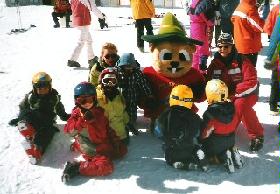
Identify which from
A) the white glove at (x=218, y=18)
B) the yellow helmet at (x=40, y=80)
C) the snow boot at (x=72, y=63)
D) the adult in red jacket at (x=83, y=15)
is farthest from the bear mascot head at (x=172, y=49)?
the snow boot at (x=72, y=63)

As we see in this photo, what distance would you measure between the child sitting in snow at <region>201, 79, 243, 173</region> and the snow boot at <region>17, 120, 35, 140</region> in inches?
75.1

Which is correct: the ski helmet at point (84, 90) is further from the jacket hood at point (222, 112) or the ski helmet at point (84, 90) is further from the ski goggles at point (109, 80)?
the jacket hood at point (222, 112)

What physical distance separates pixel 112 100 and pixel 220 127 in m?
1.23

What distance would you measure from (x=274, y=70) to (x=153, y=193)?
2.52 m

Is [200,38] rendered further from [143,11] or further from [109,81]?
[109,81]

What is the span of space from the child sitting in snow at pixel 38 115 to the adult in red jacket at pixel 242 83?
2061mm

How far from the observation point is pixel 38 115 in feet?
14.8

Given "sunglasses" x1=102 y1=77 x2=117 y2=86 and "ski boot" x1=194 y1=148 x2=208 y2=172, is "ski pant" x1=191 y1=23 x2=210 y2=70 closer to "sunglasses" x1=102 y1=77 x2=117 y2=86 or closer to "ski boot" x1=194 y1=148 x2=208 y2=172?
"sunglasses" x1=102 y1=77 x2=117 y2=86

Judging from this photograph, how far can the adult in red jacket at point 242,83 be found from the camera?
4.36 meters

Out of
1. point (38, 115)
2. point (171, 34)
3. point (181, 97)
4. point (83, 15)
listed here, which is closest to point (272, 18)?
point (171, 34)

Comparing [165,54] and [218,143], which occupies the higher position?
[165,54]

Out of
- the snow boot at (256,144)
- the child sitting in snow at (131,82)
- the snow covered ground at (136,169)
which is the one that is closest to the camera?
the snow covered ground at (136,169)

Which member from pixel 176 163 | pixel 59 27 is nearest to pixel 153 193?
pixel 176 163

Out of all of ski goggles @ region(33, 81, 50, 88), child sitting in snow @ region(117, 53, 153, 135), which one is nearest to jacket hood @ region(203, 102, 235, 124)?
child sitting in snow @ region(117, 53, 153, 135)
